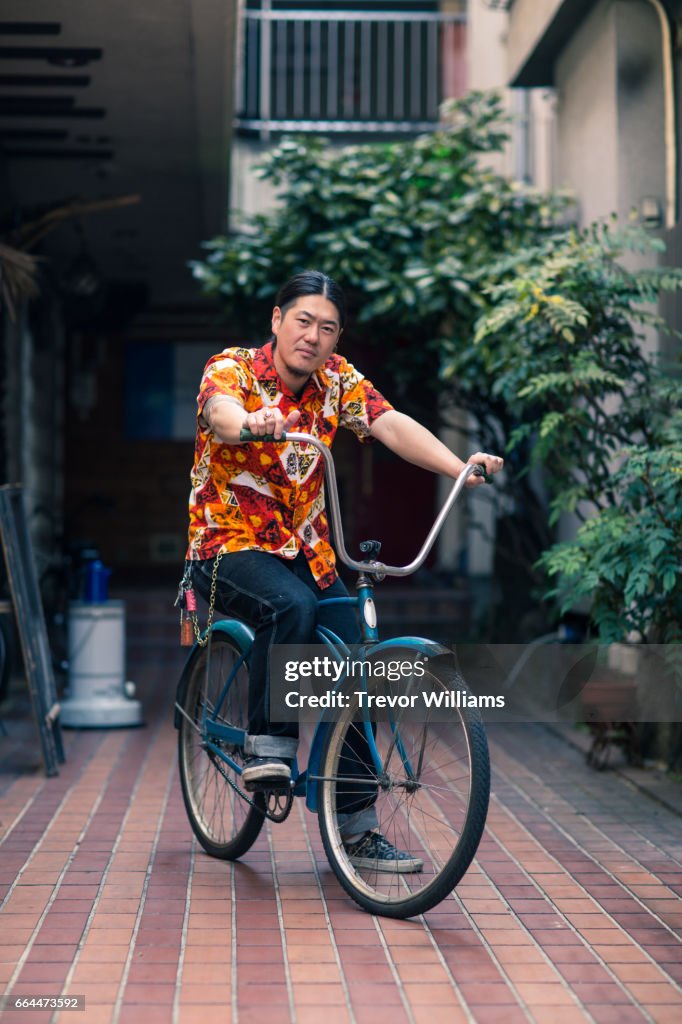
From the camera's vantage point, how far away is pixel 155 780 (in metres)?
5.93

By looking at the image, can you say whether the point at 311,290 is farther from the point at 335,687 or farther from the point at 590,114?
the point at 590,114

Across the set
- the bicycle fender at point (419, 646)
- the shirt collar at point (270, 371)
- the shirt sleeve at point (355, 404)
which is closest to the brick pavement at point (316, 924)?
the bicycle fender at point (419, 646)

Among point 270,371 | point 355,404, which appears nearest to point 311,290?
point 270,371

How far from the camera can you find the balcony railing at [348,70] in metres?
12.5

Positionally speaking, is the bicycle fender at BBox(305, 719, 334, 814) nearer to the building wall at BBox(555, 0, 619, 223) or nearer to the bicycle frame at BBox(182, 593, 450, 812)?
the bicycle frame at BBox(182, 593, 450, 812)

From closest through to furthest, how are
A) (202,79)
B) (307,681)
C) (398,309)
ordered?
(307,681), (202,79), (398,309)

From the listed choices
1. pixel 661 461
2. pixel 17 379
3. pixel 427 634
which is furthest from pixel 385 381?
pixel 661 461

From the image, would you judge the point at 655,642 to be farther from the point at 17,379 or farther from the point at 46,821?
the point at 17,379

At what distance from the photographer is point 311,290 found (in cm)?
399

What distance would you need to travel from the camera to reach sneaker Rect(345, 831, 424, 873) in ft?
12.8

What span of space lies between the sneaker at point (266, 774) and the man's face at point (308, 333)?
1.20m

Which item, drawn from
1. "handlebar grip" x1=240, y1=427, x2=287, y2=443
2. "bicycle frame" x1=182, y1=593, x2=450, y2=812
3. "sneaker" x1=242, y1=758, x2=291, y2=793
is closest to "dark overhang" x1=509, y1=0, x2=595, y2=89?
"bicycle frame" x1=182, y1=593, x2=450, y2=812

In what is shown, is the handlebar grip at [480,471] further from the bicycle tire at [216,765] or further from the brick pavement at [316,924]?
the brick pavement at [316,924]

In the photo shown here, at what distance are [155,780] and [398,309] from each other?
142 inches
